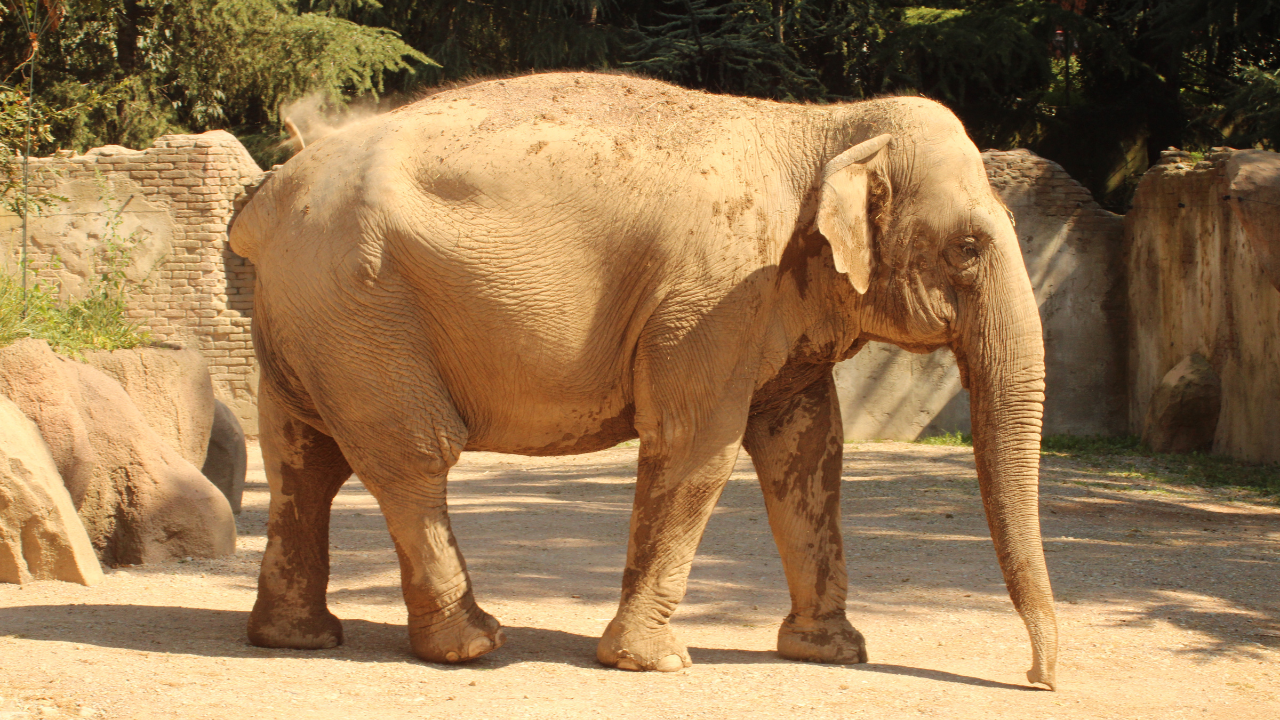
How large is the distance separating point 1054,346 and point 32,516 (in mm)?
12137

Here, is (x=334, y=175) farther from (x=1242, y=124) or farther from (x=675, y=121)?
(x=1242, y=124)

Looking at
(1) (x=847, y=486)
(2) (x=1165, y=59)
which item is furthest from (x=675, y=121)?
(2) (x=1165, y=59)

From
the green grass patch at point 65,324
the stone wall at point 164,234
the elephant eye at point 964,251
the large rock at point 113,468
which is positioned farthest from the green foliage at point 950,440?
the elephant eye at point 964,251

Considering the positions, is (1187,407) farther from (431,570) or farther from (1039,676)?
(431,570)

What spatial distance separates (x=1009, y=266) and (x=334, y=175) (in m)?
2.43

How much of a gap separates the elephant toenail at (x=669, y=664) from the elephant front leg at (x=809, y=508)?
1.89ft

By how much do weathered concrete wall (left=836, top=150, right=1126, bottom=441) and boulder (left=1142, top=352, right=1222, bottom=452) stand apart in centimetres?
143

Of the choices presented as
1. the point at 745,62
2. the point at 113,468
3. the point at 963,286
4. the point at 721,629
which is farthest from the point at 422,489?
the point at 745,62

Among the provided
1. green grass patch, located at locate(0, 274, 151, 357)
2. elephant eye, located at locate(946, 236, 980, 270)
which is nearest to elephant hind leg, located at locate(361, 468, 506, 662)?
elephant eye, located at locate(946, 236, 980, 270)

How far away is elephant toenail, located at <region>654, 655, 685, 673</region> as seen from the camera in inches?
171

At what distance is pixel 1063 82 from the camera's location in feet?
70.0

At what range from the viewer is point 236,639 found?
484 cm

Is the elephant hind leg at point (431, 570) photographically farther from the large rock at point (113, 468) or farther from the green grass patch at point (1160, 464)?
the green grass patch at point (1160, 464)

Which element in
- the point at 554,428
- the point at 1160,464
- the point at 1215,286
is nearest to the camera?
the point at 554,428
